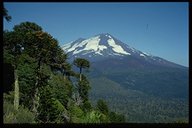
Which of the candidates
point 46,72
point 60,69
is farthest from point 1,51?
point 60,69

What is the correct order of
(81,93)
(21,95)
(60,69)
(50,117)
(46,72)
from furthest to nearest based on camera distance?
(81,93) → (60,69) → (46,72) → (21,95) → (50,117)

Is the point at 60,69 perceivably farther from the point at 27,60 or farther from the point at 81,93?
the point at 27,60

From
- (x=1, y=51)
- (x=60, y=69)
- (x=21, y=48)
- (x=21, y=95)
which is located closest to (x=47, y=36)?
(x=21, y=48)

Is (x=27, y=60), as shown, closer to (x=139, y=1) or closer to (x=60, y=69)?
(x=60, y=69)

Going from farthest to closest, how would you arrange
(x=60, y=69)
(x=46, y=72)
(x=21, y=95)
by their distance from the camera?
(x=60, y=69) < (x=46, y=72) < (x=21, y=95)

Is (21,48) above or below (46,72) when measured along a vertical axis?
above
